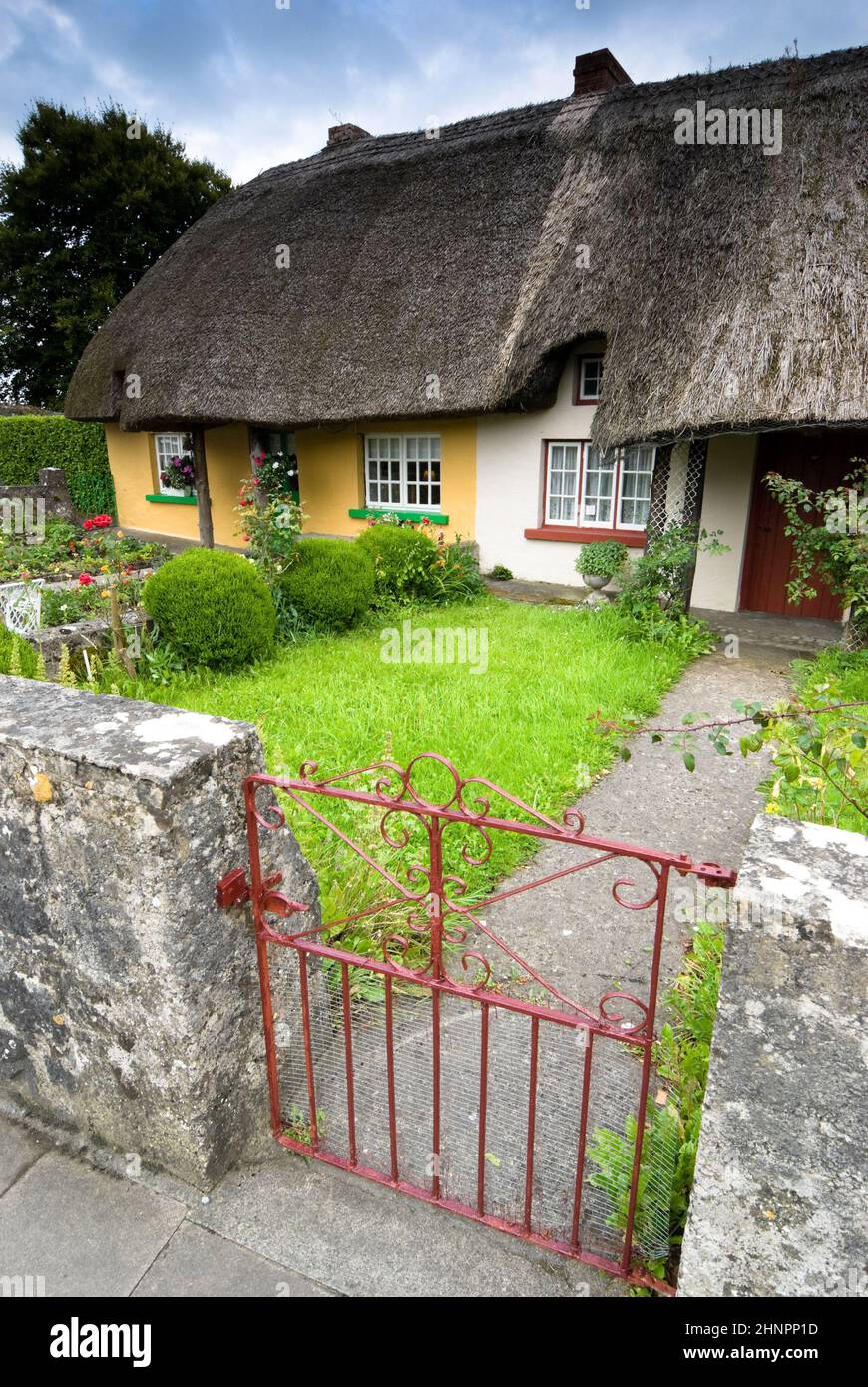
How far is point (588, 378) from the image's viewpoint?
959 centimetres

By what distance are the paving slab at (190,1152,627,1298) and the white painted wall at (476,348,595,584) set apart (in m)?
8.87

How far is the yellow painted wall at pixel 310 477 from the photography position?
1078cm

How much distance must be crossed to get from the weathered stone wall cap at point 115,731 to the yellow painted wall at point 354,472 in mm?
9132

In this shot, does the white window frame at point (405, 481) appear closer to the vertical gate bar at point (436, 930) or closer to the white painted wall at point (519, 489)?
the white painted wall at point (519, 489)

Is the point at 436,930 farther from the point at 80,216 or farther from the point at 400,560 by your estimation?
the point at 80,216

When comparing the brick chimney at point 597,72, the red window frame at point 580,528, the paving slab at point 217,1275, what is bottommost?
the paving slab at point 217,1275

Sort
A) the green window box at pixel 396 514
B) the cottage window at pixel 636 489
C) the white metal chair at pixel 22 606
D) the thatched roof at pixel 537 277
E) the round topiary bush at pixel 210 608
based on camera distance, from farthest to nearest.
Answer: the green window box at pixel 396 514 → the cottage window at pixel 636 489 → the thatched roof at pixel 537 277 → the round topiary bush at pixel 210 608 → the white metal chair at pixel 22 606

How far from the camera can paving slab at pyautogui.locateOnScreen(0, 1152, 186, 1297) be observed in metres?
1.82

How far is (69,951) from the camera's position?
1996mm

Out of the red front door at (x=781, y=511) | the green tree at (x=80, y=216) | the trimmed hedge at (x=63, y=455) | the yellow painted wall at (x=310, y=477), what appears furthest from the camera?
the green tree at (x=80, y=216)

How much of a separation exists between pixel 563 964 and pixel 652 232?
8171 millimetres

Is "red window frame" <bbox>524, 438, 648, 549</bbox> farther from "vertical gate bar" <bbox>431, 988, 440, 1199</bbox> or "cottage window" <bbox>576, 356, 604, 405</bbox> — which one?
"vertical gate bar" <bbox>431, 988, 440, 1199</bbox>

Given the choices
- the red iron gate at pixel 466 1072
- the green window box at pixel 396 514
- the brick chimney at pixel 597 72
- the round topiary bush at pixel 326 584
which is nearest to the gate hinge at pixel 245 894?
the red iron gate at pixel 466 1072

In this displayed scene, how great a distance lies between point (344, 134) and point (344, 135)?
14mm
